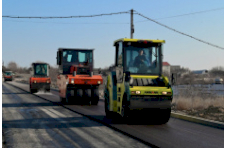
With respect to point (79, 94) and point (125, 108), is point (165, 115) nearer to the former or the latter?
point (125, 108)

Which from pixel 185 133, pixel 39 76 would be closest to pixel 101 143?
pixel 185 133

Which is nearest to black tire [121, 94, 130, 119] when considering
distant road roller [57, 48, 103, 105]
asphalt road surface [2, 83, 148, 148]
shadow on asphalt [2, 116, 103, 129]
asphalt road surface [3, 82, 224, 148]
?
asphalt road surface [3, 82, 224, 148]

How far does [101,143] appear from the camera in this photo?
30.1 feet

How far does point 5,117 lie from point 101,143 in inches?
269

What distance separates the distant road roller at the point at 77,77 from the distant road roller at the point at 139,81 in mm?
7189

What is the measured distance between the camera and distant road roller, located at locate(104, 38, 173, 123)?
11672mm

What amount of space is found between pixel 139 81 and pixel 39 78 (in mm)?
21909

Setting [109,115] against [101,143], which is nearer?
[101,143]

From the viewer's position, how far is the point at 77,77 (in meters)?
20.5

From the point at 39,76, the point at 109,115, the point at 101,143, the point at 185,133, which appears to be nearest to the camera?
the point at 101,143

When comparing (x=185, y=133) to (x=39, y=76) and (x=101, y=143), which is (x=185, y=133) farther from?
(x=39, y=76)

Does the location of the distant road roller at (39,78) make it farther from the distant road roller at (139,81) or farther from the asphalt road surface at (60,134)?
the distant road roller at (139,81)

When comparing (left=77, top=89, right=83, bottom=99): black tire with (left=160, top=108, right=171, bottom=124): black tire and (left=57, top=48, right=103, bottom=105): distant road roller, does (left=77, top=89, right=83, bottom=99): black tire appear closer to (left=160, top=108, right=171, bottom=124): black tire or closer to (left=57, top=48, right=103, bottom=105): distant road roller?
(left=57, top=48, right=103, bottom=105): distant road roller

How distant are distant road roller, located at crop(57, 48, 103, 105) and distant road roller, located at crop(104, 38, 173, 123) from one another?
719 cm
